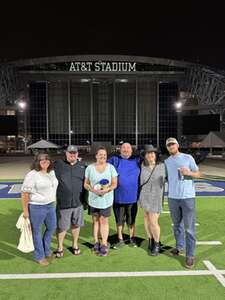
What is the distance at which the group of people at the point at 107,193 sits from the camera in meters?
4.97

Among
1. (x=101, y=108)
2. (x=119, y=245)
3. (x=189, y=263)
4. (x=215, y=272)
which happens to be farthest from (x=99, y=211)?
(x=101, y=108)

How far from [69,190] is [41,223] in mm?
628

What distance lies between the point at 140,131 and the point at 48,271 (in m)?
72.2

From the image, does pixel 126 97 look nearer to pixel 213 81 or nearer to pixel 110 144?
pixel 110 144

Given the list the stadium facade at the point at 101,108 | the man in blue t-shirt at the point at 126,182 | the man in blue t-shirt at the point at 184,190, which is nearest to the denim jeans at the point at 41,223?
the man in blue t-shirt at the point at 126,182

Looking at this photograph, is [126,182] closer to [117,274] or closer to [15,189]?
[117,274]

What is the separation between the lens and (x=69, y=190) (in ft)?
17.4

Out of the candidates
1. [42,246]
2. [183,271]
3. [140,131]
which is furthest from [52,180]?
[140,131]

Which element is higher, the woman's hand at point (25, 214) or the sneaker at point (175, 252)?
the woman's hand at point (25, 214)

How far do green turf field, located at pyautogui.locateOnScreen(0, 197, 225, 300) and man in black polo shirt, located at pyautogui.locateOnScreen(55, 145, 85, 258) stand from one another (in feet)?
1.84

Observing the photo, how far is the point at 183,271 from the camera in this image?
4.89 meters

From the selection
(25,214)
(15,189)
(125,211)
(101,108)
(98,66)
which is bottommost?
(15,189)

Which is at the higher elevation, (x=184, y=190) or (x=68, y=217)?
(x=184, y=190)

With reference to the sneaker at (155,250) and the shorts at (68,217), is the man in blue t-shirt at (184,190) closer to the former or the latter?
the sneaker at (155,250)
